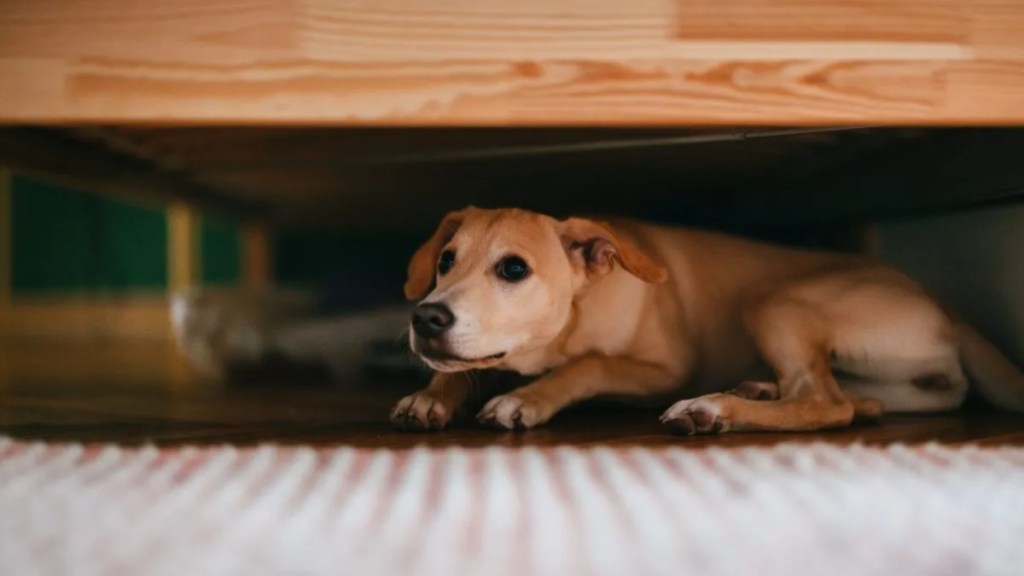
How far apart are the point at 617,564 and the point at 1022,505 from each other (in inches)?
16.0

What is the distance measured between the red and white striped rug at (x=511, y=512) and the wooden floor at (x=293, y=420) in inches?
6.6

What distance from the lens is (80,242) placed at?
3.81 m

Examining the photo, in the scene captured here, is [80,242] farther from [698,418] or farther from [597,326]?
[698,418]

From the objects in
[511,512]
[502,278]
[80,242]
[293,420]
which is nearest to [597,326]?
[502,278]

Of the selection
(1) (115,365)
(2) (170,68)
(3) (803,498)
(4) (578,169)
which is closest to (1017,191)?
(4) (578,169)

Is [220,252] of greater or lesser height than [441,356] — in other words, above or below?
below

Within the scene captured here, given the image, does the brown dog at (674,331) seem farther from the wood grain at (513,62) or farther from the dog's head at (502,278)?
the wood grain at (513,62)

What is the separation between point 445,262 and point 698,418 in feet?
1.46

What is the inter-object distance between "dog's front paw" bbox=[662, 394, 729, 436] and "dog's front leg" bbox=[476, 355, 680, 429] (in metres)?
0.20

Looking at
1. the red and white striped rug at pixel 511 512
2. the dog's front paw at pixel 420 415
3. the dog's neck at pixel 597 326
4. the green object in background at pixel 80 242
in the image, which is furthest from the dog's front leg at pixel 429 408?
the green object in background at pixel 80 242

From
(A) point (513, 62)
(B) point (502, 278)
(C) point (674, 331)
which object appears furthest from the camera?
(C) point (674, 331)

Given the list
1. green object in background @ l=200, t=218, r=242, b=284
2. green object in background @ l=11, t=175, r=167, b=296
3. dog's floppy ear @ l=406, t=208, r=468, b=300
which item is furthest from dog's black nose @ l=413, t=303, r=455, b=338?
green object in background @ l=11, t=175, r=167, b=296

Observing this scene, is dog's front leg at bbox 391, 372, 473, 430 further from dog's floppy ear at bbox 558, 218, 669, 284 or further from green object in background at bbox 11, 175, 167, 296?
green object in background at bbox 11, 175, 167, 296

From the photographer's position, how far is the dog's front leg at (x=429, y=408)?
4.32 feet
